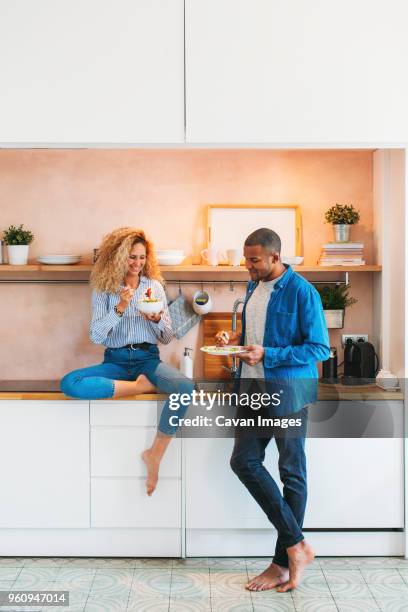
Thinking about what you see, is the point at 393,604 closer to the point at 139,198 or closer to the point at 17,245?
the point at 139,198

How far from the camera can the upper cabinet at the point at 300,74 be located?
3.21m

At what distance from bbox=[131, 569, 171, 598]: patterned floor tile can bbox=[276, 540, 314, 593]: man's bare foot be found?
48 cm

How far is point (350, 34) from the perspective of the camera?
3223mm

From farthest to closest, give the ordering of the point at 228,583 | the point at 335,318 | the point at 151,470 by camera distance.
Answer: the point at 335,318 < the point at 151,470 < the point at 228,583

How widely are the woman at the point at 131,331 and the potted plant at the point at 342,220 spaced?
970 mm

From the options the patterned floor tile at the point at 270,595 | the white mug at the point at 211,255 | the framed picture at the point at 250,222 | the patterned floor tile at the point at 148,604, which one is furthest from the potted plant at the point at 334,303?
the patterned floor tile at the point at 148,604

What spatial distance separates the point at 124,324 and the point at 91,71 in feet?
3.94

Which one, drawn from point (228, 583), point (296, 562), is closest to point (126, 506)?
point (228, 583)

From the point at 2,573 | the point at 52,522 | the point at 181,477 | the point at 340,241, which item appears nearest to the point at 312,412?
the point at 181,477

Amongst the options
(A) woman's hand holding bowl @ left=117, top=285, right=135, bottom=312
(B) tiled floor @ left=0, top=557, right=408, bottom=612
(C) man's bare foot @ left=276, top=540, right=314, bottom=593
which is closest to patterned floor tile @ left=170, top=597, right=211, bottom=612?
(B) tiled floor @ left=0, top=557, right=408, bottom=612

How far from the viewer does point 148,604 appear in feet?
9.54

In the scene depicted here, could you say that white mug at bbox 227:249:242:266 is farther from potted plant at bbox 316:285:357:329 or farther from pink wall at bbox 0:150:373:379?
potted plant at bbox 316:285:357:329

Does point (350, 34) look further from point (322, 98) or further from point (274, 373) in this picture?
point (274, 373)

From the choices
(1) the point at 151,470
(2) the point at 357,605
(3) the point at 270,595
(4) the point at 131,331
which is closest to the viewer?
(2) the point at 357,605
